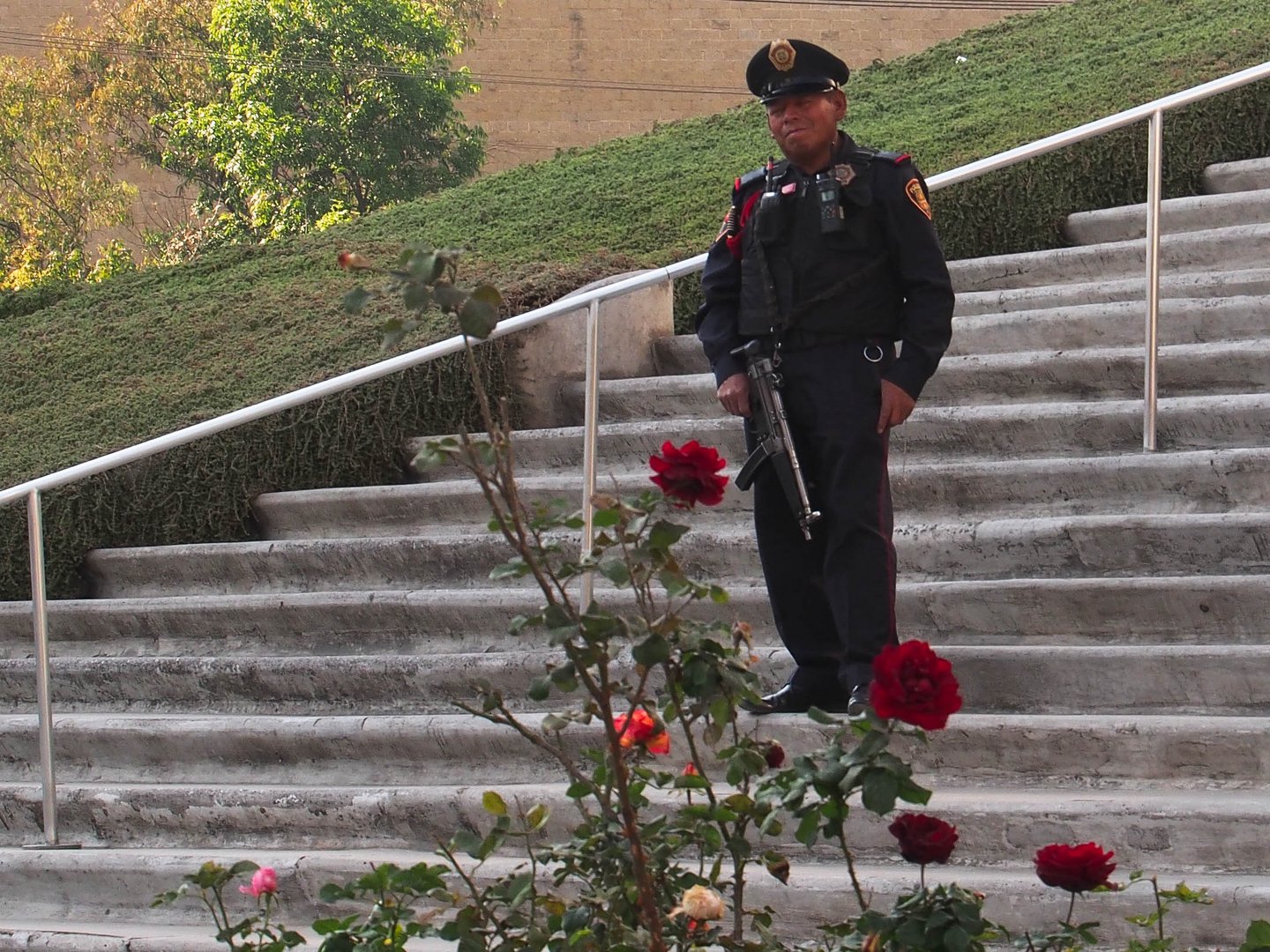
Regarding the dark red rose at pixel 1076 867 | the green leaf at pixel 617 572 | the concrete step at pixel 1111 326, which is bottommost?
the dark red rose at pixel 1076 867

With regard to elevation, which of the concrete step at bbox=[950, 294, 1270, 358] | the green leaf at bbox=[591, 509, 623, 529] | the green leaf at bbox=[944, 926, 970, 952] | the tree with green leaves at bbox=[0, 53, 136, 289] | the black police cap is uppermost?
the tree with green leaves at bbox=[0, 53, 136, 289]

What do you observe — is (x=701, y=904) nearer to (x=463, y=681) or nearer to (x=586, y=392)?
(x=463, y=681)

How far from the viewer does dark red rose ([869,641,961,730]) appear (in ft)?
7.00

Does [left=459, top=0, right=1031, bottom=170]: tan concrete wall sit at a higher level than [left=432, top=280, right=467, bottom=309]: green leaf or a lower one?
higher

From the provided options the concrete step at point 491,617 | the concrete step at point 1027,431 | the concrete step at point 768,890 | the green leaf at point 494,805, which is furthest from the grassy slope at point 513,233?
Answer: the green leaf at point 494,805

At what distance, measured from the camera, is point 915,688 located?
2150 mm

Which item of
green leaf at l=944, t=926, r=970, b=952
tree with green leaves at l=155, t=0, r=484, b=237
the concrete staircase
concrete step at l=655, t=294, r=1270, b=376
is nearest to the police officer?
the concrete staircase

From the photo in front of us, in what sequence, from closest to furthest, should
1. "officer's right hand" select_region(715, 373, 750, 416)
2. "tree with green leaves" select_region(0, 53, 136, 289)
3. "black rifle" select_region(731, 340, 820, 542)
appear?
1. "black rifle" select_region(731, 340, 820, 542)
2. "officer's right hand" select_region(715, 373, 750, 416)
3. "tree with green leaves" select_region(0, 53, 136, 289)

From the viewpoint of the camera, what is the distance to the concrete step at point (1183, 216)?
18.7ft

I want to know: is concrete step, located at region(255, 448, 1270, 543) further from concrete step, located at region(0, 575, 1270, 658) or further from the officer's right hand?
concrete step, located at region(0, 575, 1270, 658)

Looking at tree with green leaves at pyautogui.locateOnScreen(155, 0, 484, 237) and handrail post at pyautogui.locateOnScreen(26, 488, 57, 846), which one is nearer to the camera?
handrail post at pyautogui.locateOnScreen(26, 488, 57, 846)

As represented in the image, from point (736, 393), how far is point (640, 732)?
4.63 ft

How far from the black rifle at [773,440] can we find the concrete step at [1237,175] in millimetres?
3237

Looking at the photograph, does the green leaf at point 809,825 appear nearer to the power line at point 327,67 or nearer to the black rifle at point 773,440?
the black rifle at point 773,440
